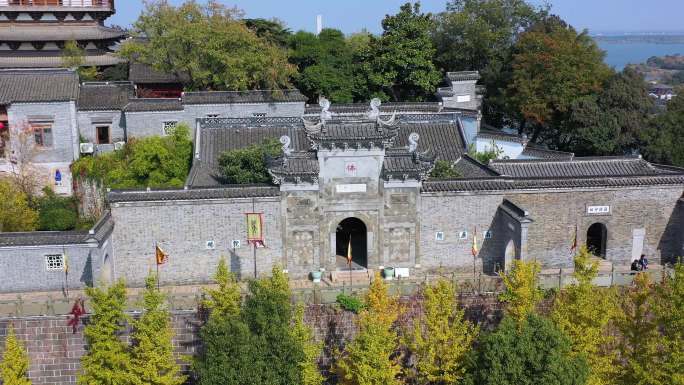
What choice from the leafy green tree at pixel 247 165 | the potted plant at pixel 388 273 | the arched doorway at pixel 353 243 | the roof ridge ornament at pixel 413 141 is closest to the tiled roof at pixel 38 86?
the leafy green tree at pixel 247 165

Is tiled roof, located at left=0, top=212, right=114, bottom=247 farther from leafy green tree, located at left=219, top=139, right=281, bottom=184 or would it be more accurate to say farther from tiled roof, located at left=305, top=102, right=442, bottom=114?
tiled roof, located at left=305, top=102, right=442, bottom=114

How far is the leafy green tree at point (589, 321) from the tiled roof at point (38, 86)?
25381 millimetres

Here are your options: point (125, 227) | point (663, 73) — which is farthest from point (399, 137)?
point (663, 73)

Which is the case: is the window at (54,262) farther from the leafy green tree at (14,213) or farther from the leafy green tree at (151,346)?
the leafy green tree at (151,346)

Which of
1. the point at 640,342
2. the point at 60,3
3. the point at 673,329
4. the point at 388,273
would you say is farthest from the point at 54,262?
the point at 60,3

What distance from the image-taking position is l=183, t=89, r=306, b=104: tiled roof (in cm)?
3797

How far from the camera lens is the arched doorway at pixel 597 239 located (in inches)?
1145

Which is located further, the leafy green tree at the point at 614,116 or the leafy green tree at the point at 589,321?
the leafy green tree at the point at 614,116

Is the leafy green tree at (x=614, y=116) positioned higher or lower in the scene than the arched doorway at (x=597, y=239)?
higher

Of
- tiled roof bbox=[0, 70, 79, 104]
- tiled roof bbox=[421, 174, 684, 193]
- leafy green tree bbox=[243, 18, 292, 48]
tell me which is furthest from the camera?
leafy green tree bbox=[243, 18, 292, 48]

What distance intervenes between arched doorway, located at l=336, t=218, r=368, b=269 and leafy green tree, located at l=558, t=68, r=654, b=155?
15.6 metres

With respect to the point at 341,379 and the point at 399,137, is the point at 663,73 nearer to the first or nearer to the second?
the point at 399,137

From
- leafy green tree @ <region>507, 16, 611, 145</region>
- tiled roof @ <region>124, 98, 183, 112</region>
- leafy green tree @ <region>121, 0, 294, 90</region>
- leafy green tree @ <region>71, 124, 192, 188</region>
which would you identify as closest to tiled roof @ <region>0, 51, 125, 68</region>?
leafy green tree @ <region>121, 0, 294, 90</region>

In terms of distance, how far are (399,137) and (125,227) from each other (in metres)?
14.3
